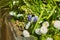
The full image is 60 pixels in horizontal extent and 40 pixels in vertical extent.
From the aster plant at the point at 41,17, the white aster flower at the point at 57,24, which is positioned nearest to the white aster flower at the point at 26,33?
the aster plant at the point at 41,17

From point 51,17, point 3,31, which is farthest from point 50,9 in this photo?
point 3,31

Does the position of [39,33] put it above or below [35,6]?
below

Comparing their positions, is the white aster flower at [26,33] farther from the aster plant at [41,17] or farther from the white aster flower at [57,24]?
the white aster flower at [57,24]

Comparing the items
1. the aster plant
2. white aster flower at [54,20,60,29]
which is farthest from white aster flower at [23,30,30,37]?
white aster flower at [54,20,60,29]

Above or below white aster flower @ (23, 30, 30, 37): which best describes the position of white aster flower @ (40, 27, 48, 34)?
above

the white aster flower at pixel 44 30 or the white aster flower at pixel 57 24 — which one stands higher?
the white aster flower at pixel 57 24

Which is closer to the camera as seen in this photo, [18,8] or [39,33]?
[39,33]

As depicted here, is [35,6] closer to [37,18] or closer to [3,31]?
[37,18]

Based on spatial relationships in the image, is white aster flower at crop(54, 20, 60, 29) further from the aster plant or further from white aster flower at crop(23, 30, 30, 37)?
white aster flower at crop(23, 30, 30, 37)
